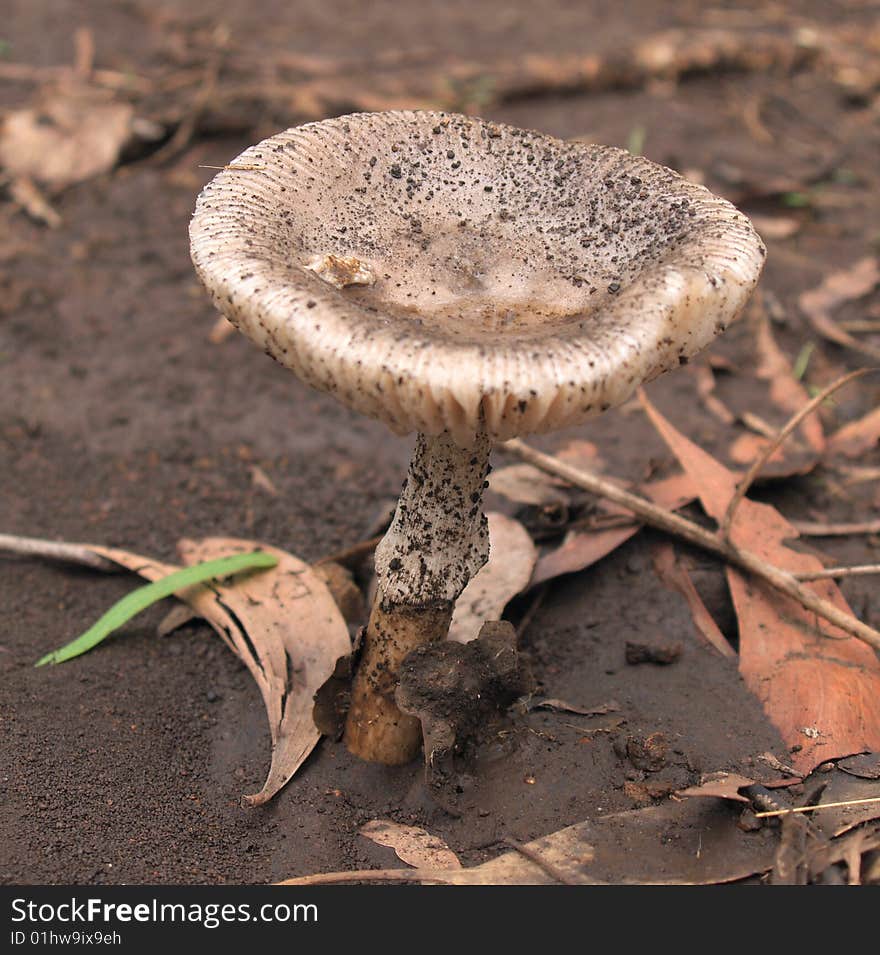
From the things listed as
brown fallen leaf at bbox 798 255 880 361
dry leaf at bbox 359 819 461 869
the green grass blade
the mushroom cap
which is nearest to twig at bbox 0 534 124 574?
the green grass blade

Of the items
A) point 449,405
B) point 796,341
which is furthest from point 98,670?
point 796,341

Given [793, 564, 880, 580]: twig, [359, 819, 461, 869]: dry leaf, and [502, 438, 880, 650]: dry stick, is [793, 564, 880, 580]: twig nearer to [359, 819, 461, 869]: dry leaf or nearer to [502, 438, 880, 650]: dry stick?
[502, 438, 880, 650]: dry stick

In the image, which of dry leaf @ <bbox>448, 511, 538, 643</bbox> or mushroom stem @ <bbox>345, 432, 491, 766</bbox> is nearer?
mushroom stem @ <bbox>345, 432, 491, 766</bbox>

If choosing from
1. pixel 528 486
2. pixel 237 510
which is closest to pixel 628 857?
pixel 528 486

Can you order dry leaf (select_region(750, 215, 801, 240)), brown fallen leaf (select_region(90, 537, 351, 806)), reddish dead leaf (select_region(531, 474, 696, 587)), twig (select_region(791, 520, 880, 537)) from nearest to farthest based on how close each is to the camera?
brown fallen leaf (select_region(90, 537, 351, 806)), reddish dead leaf (select_region(531, 474, 696, 587)), twig (select_region(791, 520, 880, 537)), dry leaf (select_region(750, 215, 801, 240))

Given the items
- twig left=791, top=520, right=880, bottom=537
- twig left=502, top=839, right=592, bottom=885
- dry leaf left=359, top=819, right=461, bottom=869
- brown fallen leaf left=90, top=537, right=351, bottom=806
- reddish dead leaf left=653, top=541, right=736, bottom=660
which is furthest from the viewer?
twig left=791, top=520, right=880, bottom=537

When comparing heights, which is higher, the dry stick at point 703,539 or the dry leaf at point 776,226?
Result: the dry leaf at point 776,226

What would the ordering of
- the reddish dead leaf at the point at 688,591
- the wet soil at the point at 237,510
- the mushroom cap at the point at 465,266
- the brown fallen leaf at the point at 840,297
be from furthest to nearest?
the brown fallen leaf at the point at 840,297 < the reddish dead leaf at the point at 688,591 < the wet soil at the point at 237,510 < the mushroom cap at the point at 465,266

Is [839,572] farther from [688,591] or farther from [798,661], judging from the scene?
[688,591]

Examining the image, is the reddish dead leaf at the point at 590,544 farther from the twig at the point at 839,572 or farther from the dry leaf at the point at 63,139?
the dry leaf at the point at 63,139

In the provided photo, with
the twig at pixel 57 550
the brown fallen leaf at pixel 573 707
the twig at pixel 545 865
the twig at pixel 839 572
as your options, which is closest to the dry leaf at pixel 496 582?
the brown fallen leaf at pixel 573 707
